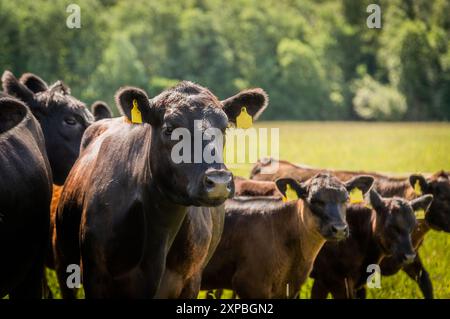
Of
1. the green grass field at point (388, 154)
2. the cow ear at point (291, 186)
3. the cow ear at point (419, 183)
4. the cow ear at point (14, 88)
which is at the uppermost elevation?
the cow ear at point (14, 88)

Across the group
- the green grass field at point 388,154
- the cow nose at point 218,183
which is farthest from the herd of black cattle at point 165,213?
the green grass field at point 388,154

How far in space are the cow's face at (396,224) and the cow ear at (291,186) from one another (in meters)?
1.06

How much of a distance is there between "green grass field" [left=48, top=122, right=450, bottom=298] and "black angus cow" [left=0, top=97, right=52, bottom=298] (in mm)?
2565

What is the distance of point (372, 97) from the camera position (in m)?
42.8

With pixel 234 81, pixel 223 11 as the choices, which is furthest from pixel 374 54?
pixel 223 11

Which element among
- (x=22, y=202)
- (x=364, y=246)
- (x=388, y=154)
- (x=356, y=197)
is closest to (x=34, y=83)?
(x=22, y=202)

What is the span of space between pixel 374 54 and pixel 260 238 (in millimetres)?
42672

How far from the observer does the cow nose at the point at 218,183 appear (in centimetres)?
468

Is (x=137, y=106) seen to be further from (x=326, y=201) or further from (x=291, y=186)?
(x=291, y=186)

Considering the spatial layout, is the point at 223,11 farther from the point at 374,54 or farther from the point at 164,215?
the point at 164,215

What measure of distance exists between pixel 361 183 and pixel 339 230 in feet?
3.42

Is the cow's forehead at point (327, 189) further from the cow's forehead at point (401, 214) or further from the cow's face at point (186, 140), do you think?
the cow's face at point (186, 140)

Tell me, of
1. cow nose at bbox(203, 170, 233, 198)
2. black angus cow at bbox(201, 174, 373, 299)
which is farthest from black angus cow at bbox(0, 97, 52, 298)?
black angus cow at bbox(201, 174, 373, 299)

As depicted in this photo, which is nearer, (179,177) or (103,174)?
(179,177)
